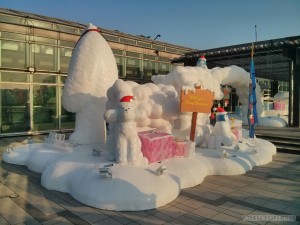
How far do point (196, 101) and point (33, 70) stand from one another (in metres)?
11.2

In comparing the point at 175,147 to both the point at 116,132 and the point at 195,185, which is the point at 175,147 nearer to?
the point at 195,185

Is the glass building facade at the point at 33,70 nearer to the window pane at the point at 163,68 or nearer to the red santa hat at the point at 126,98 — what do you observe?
the window pane at the point at 163,68

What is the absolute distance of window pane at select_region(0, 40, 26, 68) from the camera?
15141 mm

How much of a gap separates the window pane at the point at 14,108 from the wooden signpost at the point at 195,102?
444 inches

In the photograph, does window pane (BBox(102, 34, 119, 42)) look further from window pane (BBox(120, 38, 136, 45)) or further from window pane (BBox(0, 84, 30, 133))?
window pane (BBox(0, 84, 30, 133))

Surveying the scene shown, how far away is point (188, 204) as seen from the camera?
6.07 m

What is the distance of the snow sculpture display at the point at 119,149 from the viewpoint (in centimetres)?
604

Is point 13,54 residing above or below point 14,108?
above

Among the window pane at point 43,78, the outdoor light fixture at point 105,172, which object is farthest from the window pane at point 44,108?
the outdoor light fixture at point 105,172

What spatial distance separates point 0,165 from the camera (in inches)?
366

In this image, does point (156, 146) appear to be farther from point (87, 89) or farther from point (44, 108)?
point (44, 108)

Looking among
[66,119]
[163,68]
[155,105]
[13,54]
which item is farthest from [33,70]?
[163,68]

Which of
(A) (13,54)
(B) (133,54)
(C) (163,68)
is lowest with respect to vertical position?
(A) (13,54)

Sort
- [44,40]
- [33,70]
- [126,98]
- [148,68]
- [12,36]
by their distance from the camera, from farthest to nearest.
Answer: [148,68]
[44,40]
[33,70]
[12,36]
[126,98]
